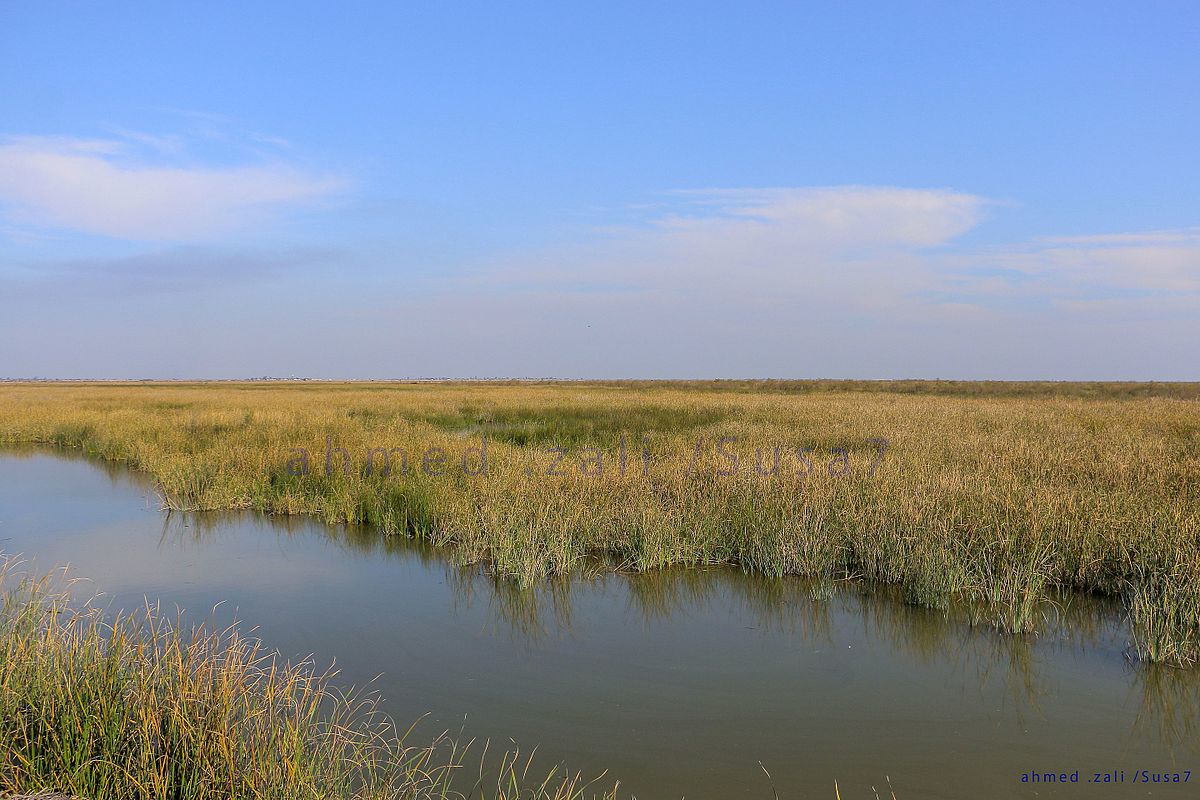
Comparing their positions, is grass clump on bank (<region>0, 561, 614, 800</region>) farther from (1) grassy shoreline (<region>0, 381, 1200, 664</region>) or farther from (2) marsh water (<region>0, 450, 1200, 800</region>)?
(1) grassy shoreline (<region>0, 381, 1200, 664</region>)

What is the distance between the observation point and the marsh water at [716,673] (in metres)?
3.88

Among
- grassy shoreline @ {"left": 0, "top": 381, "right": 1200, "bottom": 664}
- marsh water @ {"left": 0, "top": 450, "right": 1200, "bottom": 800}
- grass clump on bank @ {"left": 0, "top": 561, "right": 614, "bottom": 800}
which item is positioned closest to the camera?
grass clump on bank @ {"left": 0, "top": 561, "right": 614, "bottom": 800}

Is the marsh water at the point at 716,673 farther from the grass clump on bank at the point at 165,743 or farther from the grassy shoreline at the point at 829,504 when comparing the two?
the grass clump on bank at the point at 165,743

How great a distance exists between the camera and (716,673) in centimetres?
510

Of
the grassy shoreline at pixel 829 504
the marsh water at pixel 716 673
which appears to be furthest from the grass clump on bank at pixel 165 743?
the grassy shoreline at pixel 829 504

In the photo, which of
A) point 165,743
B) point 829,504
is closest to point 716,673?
point 165,743

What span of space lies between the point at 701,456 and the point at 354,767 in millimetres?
7760

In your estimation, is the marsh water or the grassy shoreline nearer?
the marsh water

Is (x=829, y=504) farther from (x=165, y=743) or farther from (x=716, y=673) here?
(x=165, y=743)

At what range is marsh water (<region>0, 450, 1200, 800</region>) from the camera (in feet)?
12.7

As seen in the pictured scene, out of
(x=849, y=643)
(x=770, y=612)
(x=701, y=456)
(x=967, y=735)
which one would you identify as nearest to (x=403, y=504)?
(x=701, y=456)

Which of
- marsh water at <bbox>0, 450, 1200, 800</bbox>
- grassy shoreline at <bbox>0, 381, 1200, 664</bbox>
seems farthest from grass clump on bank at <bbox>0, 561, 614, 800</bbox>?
grassy shoreline at <bbox>0, 381, 1200, 664</bbox>

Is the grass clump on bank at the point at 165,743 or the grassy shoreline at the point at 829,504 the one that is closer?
the grass clump on bank at the point at 165,743

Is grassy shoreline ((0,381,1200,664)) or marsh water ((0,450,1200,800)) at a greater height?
grassy shoreline ((0,381,1200,664))
